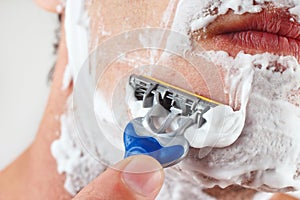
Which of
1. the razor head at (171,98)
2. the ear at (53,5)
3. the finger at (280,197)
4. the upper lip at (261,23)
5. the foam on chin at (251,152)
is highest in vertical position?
the upper lip at (261,23)

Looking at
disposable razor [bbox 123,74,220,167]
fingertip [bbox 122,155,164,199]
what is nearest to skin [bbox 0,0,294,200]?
disposable razor [bbox 123,74,220,167]

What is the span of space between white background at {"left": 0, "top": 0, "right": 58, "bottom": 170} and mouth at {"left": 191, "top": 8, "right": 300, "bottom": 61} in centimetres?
48

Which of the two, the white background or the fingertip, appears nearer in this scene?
the fingertip

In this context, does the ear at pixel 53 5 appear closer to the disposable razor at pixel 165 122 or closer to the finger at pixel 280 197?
the disposable razor at pixel 165 122

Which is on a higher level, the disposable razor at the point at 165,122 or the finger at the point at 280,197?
the disposable razor at the point at 165,122

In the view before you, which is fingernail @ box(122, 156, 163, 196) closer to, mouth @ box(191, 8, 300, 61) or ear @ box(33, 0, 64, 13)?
mouth @ box(191, 8, 300, 61)

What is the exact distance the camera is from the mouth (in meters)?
0.57

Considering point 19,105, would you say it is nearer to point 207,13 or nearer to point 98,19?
point 98,19

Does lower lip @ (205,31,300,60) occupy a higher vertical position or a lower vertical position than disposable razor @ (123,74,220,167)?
higher

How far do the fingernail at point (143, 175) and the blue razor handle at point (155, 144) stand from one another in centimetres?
2

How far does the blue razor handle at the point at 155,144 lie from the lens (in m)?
0.51

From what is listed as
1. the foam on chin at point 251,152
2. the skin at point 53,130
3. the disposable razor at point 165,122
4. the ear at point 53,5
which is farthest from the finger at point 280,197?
the ear at point 53,5

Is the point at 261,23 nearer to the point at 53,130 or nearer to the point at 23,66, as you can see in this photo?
the point at 53,130

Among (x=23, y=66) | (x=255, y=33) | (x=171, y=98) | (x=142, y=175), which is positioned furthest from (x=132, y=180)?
(x=23, y=66)
